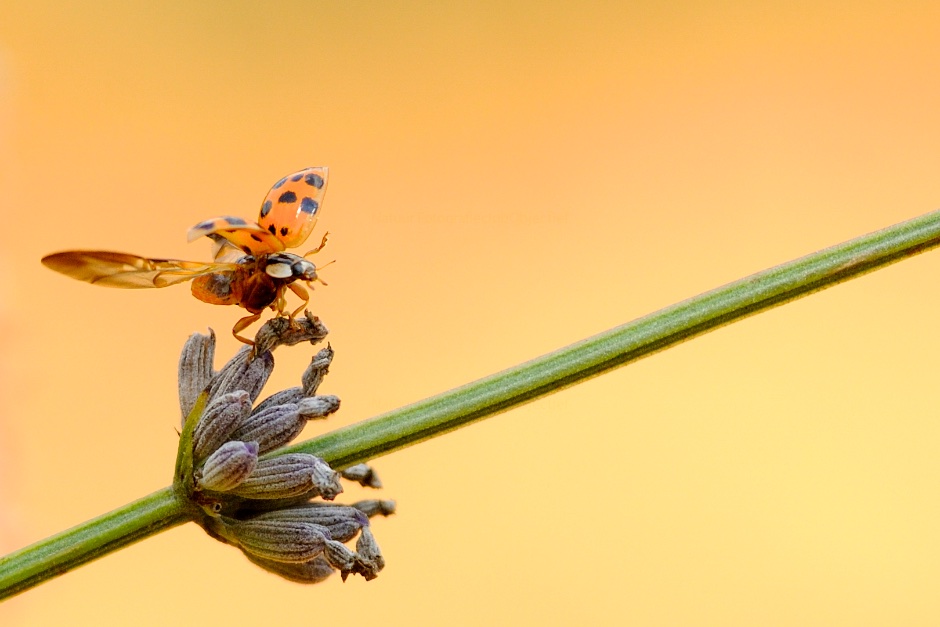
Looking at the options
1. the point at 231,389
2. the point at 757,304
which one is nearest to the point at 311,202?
the point at 231,389

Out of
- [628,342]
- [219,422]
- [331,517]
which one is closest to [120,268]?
[219,422]

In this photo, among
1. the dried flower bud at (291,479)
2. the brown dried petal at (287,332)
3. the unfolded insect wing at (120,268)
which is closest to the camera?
the unfolded insect wing at (120,268)

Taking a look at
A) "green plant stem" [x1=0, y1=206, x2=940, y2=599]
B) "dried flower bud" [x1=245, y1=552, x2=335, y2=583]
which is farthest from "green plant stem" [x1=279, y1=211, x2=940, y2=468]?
"dried flower bud" [x1=245, y1=552, x2=335, y2=583]

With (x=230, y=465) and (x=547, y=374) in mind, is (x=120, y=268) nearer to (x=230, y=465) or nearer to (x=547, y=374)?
(x=230, y=465)

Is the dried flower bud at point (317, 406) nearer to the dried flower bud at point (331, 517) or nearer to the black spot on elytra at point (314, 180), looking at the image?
the dried flower bud at point (331, 517)

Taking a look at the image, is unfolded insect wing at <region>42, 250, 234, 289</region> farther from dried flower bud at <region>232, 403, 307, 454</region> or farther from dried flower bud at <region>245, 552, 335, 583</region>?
dried flower bud at <region>245, 552, 335, 583</region>

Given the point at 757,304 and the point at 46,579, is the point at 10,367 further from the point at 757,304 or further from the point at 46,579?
the point at 757,304

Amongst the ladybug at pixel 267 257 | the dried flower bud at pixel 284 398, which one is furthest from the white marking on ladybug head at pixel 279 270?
the dried flower bud at pixel 284 398
